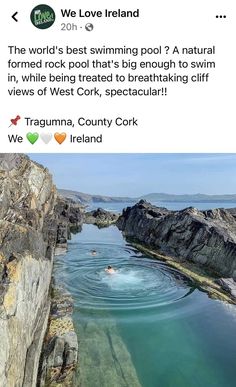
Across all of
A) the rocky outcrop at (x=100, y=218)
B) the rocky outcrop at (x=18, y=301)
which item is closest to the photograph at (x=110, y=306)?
the rocky outcrop at (x=18, y=301)

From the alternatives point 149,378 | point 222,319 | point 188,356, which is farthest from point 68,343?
point 222,319
